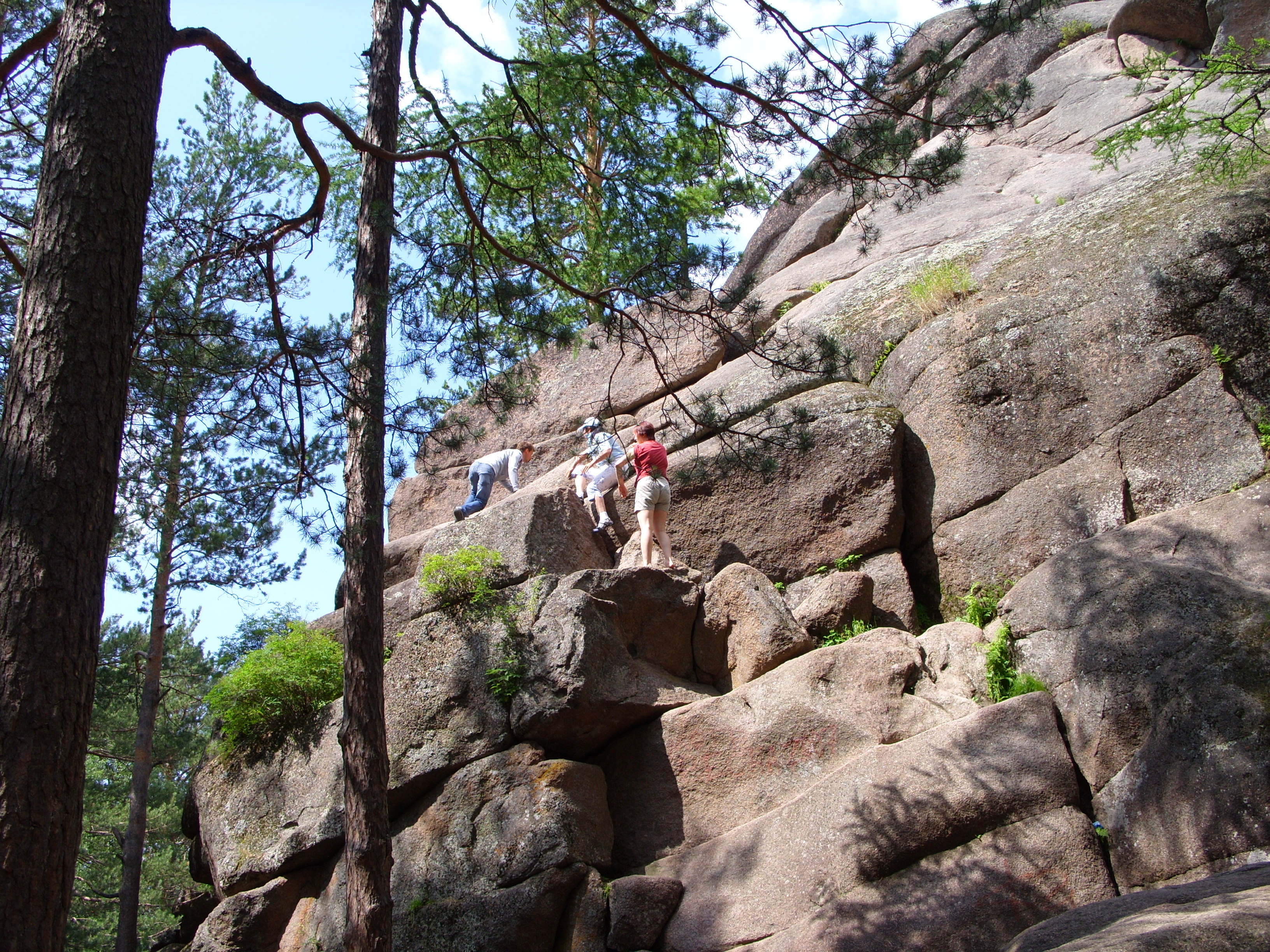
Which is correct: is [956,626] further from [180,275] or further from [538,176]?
[180,275]

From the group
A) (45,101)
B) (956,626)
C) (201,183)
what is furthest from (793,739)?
(201,183)

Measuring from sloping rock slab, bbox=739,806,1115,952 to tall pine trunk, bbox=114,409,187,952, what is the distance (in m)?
8.65

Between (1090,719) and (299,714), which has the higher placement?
(299,714)

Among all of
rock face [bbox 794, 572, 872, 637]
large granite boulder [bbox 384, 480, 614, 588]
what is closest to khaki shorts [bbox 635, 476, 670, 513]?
large granite boulder [bbox 384, 480, 614, 588]

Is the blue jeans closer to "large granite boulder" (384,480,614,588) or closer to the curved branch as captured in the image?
"large granite boulder" (384,480,614,588)

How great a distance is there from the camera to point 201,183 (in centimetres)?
1698

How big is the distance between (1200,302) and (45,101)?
445 inches

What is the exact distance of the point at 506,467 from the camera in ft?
42.8

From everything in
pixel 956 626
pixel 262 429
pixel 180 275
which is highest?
pixel 180 275

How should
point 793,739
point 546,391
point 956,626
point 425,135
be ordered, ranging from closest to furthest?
point 793,739
point 956,626
point 425,135
point 546,391

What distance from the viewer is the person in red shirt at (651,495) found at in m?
9.97

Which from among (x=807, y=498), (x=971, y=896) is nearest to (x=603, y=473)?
(x=807, y=498)

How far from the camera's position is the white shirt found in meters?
13.0

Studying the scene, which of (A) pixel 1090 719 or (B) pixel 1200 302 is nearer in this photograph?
(A) pixel 1090 719
